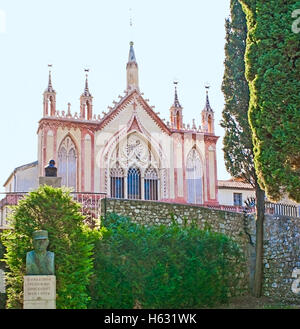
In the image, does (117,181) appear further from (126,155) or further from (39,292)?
(39,292)

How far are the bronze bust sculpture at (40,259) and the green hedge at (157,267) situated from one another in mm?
2740

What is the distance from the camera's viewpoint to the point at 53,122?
1241 inches

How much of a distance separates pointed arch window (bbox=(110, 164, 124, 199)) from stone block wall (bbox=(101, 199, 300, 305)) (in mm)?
11254

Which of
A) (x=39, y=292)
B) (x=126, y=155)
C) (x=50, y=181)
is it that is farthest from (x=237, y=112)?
(x=126, y=155)

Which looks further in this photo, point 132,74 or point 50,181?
point 132,74

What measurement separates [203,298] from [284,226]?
4.15 m

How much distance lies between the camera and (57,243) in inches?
609

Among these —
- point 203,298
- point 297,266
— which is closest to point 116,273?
point 203,298

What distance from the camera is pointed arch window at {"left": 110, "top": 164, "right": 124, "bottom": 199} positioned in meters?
32.3

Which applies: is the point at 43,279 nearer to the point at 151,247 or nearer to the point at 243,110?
the point at 151,247

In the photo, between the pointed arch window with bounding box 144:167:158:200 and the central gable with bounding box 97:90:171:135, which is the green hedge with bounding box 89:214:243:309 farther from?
the central gable with bounding box 97:90:171:135

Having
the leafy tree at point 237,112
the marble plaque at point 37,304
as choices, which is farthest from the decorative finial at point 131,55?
the marble plaque at point 37,304

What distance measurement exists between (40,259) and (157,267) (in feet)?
15.2

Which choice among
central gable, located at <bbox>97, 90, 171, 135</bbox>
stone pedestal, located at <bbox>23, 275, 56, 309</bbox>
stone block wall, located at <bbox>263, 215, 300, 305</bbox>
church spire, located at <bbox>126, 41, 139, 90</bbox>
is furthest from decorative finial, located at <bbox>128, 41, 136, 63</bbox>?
stone pedestal, located at <bbox>23, 275, 56, 309</bbox>
